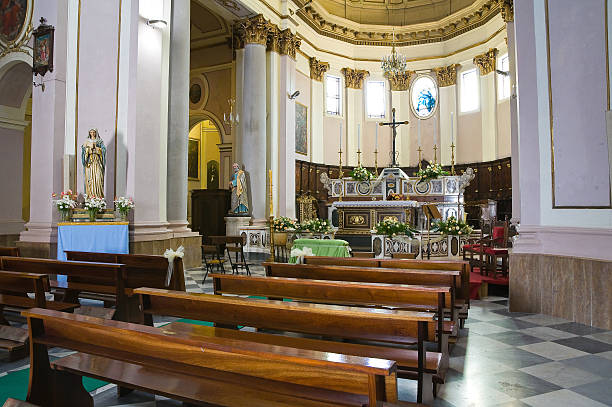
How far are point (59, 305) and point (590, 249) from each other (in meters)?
5.98

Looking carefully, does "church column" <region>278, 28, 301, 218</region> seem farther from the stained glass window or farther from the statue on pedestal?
the stained glass window

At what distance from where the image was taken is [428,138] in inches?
755

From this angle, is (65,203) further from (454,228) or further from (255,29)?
(255,29)

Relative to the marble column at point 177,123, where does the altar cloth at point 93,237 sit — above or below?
below

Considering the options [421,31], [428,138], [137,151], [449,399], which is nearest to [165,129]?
[137,151]

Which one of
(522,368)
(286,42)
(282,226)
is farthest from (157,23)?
(522,368)

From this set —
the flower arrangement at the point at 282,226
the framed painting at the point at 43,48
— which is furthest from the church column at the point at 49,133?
the flower arrangement at the point at 282,226

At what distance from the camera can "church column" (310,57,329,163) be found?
18344mm

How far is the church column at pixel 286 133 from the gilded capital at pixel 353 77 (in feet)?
14.6

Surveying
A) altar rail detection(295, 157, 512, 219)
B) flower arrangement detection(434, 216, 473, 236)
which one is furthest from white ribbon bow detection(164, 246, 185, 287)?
altar rail detection(295, 157, 512, 219)

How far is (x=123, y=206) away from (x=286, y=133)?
320 inches

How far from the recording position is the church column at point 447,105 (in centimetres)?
1853

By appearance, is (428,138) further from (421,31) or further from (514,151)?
(514,151)

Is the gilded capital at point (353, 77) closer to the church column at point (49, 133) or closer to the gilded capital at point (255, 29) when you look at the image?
the gilded capital at point (255, 29)
